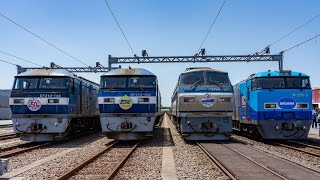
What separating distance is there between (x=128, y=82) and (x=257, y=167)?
8.11 metres

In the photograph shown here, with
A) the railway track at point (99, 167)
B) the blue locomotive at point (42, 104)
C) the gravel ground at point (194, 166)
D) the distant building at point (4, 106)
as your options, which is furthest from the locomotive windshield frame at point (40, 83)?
the distant building at point (4, 106)

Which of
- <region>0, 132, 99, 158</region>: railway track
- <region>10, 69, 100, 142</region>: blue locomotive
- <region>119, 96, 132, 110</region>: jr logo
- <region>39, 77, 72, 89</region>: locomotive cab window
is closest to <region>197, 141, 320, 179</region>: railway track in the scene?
<region>119, 96, 132, 110</region>: jr logo

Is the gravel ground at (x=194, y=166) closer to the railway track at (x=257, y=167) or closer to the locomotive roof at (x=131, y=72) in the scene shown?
the railway track at (x=257, y=167)

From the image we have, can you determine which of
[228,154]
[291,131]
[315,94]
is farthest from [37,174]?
[315,94]

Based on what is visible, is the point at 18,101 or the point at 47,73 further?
the point at 47,73

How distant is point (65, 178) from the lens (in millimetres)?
8164

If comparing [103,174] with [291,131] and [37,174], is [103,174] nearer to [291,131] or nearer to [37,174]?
[37,174]

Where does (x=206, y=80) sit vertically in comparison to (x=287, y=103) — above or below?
above

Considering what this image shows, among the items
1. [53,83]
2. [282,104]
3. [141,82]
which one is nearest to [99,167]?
[141,82]

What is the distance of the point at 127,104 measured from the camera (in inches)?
614

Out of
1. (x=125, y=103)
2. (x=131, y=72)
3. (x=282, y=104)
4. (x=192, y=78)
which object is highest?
(x=131, y=72)

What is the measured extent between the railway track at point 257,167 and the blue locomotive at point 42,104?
717 centimetres

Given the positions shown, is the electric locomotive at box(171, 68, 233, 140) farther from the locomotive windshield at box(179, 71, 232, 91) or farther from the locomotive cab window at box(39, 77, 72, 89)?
the locomotive cab window at box(39, 77, 72, 89)

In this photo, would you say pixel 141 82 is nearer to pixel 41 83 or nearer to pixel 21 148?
pixel 41 83
